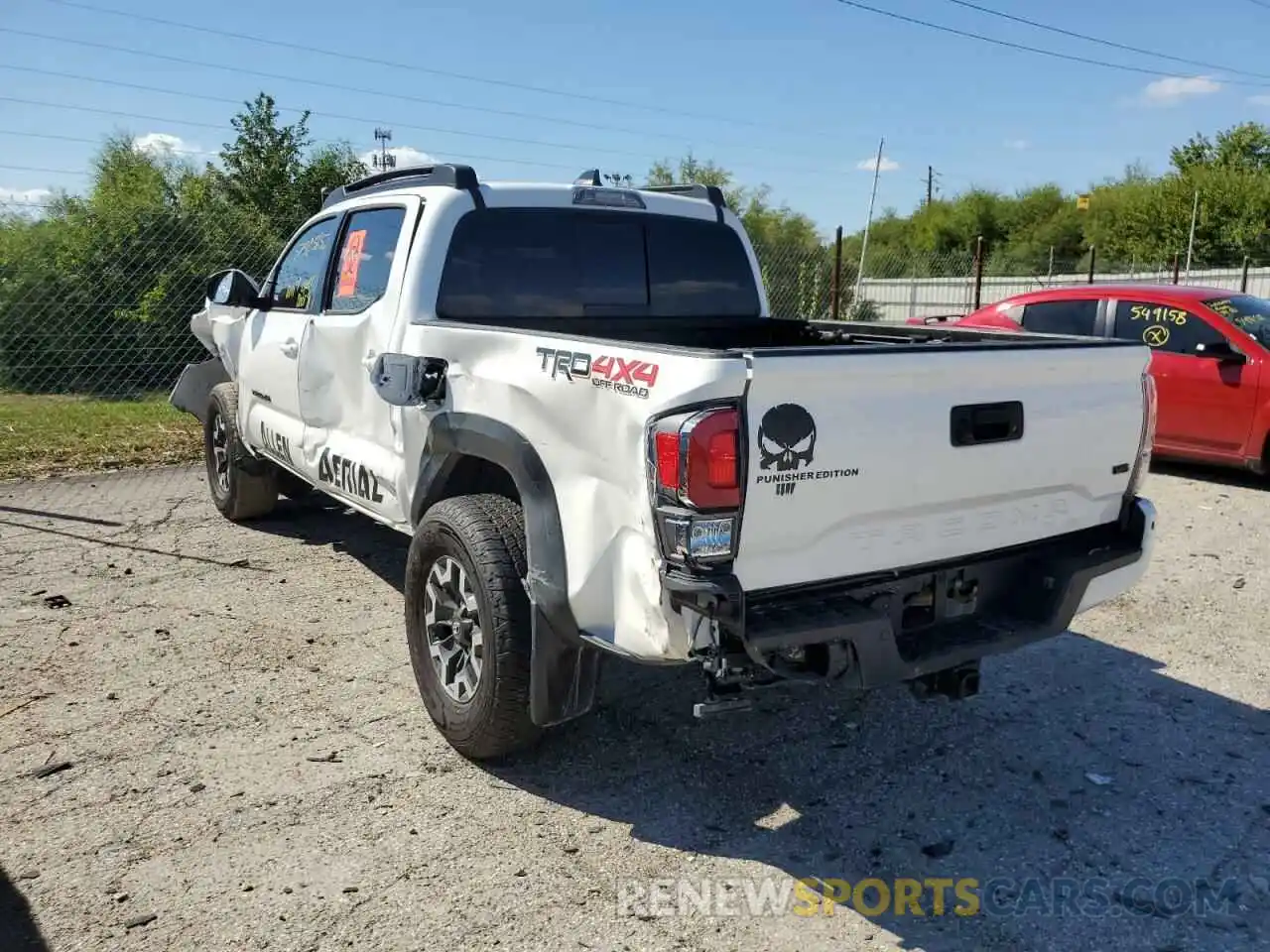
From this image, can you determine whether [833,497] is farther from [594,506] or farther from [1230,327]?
[1230,327]

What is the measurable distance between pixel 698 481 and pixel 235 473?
16.1 ft

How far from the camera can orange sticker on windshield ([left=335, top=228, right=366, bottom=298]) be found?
482 centimetres

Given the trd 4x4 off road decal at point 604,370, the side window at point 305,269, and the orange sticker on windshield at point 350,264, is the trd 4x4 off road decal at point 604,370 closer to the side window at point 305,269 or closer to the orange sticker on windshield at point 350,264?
the orange sticker on windshield at point 350,264

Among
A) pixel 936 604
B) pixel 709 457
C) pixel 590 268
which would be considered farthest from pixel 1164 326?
pixel 709 457

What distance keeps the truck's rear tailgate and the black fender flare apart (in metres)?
0.65

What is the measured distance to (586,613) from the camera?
304cm

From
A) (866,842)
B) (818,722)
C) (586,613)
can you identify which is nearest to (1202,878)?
Answer: (866,842)

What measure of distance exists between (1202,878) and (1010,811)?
577mm

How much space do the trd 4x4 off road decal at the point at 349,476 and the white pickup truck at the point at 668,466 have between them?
28mm

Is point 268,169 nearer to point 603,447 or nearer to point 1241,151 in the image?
point 603,447

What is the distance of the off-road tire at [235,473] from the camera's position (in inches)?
260

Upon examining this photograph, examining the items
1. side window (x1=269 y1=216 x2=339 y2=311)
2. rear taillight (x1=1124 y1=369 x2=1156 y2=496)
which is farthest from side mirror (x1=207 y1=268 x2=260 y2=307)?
rear taillight (x1=1124 y1=369 x2=1156 y2=496)

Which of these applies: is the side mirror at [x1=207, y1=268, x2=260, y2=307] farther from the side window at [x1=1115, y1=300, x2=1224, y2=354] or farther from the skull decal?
the side window at [x1=1115, y1=300, x2=1224, y2=354]

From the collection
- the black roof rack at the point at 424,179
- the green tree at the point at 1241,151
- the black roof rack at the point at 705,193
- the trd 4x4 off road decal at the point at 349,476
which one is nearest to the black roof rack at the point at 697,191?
the black roof rack at the point at 705,193
